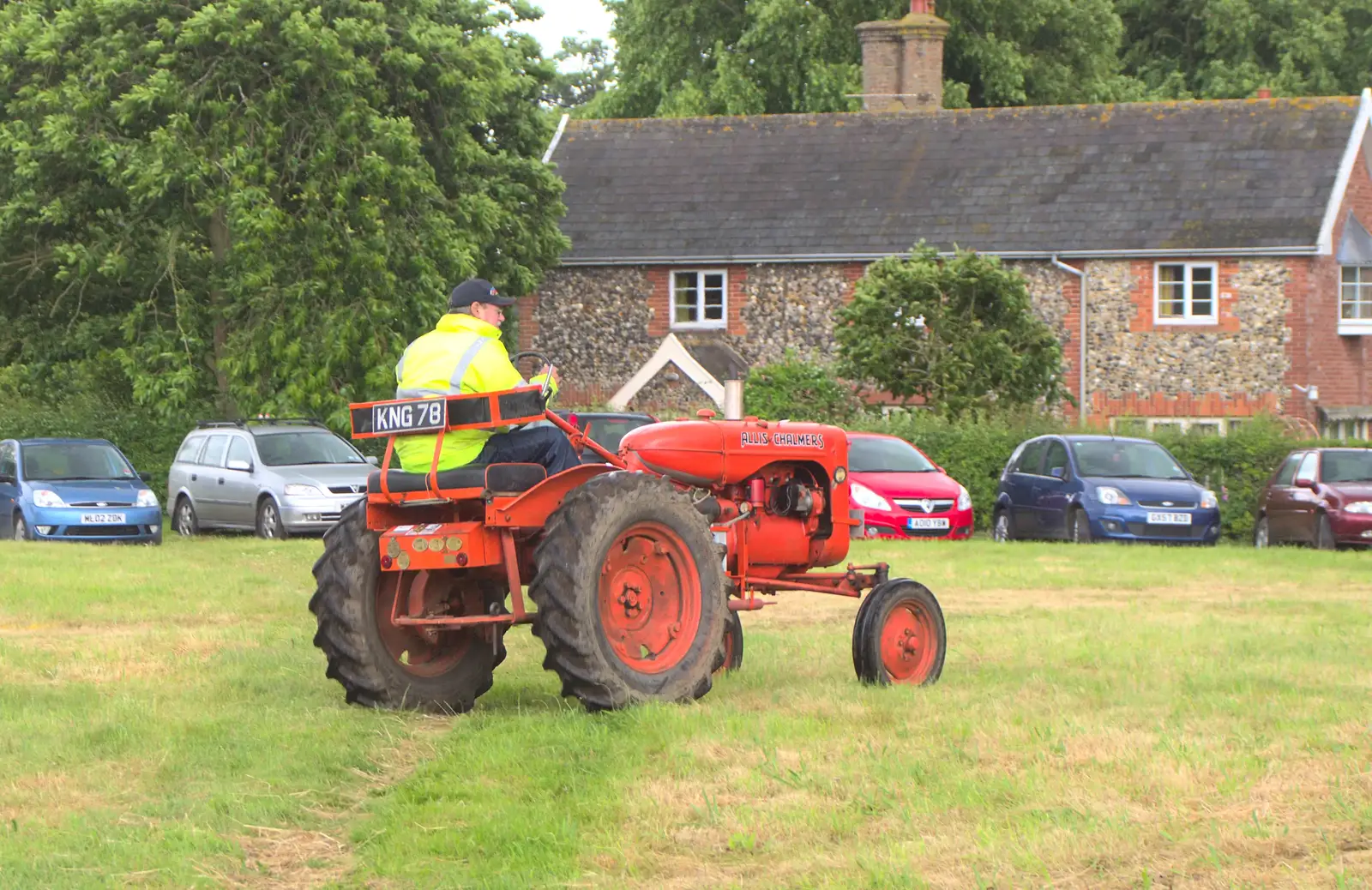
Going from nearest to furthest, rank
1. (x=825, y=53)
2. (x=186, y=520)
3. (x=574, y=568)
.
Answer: (x=574, y=568) → (x=186, y=520) → (x=825, y=53)

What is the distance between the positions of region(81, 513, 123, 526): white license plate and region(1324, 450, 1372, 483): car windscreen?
15.6 meters

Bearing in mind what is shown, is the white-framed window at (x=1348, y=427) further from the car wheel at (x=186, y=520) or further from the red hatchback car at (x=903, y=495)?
the car wheel at (x=186, y=520)

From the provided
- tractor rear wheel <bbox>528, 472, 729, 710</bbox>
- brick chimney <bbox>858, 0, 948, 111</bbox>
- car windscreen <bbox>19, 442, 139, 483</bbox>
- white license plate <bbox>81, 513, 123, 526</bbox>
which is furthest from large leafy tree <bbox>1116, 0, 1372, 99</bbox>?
tractor rear wheel <bbox>528, 472, 729, 710</bbox>

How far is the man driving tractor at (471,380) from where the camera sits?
34.3 feet

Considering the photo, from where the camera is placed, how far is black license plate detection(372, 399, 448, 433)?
10.3 meters

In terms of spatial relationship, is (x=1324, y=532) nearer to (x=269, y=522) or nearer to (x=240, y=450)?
(x=269, y=522)

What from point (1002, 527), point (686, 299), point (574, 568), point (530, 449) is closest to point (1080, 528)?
point (1002, 527)

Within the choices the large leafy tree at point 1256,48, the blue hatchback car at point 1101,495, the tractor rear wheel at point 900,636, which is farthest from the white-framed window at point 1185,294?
the tractor rear wheel at point 900,636

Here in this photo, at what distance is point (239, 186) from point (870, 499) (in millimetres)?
10662

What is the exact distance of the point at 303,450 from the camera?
29.2 meters

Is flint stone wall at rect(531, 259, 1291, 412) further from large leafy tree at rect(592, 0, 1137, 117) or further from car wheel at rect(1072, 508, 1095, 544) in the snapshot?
car wheel at rect(1072, 508, 1095, 544)

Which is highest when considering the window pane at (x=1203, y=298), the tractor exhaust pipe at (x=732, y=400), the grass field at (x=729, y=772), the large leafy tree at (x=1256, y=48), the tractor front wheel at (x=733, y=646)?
the large leafy tree at (x=1256, y=48)

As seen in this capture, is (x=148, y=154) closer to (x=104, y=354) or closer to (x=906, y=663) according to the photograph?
(x=104, y=354)

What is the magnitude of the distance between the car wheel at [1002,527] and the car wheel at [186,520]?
1120cm
